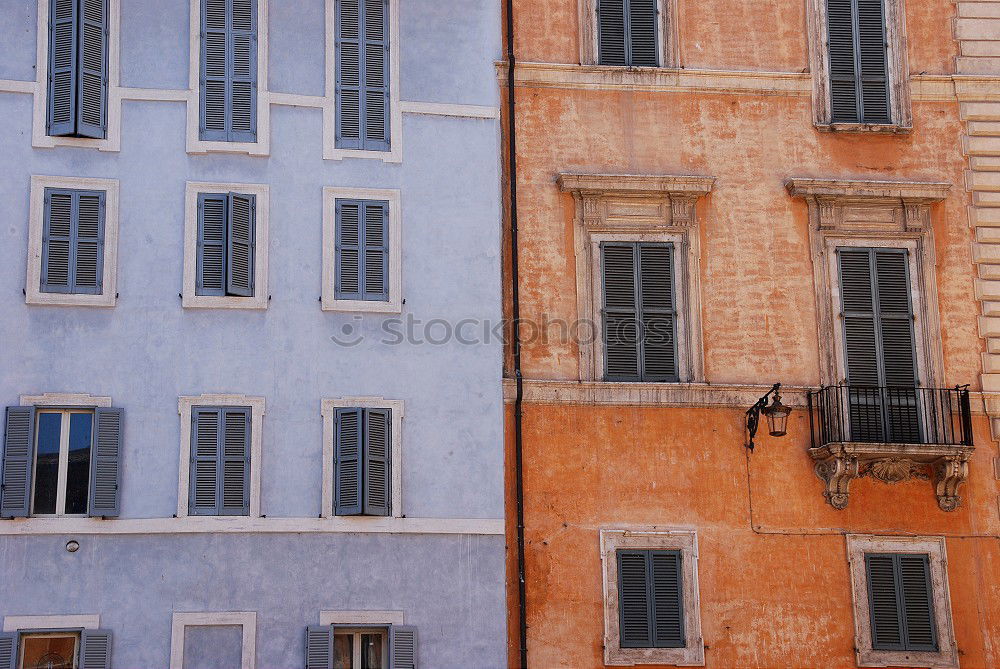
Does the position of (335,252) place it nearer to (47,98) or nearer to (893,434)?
(47,98)

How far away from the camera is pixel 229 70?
20922 mm

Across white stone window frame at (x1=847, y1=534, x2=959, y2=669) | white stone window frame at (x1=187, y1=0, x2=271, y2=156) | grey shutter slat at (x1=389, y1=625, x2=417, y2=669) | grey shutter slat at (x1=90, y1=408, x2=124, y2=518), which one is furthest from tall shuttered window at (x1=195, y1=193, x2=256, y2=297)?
white stone window frame at (x1=847, y1=534, x2=959, y2=669)

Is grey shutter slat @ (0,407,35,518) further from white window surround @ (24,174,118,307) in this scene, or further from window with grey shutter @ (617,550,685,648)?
window with grey shutter @ (617,550,685,648)

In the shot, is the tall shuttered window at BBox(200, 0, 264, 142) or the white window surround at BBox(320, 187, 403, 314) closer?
the white window surround at BBox(320, 187, 403, 314)

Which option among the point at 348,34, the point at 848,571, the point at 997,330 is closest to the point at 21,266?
the point at 348,34

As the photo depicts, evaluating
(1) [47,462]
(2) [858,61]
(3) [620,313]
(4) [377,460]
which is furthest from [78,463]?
(2) [858,61]

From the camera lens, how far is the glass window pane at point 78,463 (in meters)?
19.4

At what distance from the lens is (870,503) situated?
20547 millimetres

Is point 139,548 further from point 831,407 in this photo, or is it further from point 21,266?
point 831,407

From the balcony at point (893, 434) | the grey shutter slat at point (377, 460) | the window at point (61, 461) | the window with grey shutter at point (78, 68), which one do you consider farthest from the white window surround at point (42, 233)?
the balcony at point (893, 434)

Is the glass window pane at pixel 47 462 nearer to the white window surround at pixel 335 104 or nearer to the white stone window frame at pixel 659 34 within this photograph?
the white window surround at pixel 335 104

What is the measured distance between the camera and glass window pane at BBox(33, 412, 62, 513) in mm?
19312

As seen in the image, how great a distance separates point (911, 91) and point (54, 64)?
1201 cm

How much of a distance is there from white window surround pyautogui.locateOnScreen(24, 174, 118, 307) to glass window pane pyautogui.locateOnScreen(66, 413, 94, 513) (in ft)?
4.94
